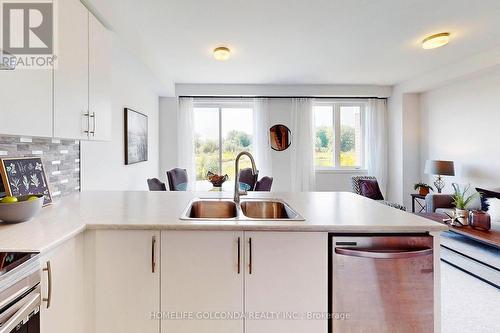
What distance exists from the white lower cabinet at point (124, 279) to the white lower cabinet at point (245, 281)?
0.06 m

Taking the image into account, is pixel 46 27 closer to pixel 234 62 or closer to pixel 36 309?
pixel 36 309

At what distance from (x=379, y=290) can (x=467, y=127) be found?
14.2 ft

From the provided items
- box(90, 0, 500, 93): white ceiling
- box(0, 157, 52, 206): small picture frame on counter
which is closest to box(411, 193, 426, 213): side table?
box(90, 0, 500, 93): white ceiling

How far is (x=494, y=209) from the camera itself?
3391 mm

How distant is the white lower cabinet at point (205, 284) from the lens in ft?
4.30

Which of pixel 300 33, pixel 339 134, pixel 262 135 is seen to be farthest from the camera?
pixel 339 134

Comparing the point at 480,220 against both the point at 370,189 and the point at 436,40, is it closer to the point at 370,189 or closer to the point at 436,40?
the point at 370,189

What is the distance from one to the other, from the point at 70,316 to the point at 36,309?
272 millimetres

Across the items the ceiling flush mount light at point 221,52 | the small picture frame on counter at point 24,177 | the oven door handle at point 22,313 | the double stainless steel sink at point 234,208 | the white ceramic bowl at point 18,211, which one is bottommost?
the oven door handle at point 22,313

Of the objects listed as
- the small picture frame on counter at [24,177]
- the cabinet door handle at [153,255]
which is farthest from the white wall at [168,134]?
the cabinet door handle at [153,255]

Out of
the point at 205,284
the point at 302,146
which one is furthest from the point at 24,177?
the point at 302,146

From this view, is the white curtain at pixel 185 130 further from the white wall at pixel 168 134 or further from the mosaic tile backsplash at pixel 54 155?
the mosaic tile backsplash at pixel 54 155

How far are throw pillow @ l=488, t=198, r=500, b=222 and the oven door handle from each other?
463 cm

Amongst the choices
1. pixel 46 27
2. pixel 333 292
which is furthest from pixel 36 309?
pixel 46 27
